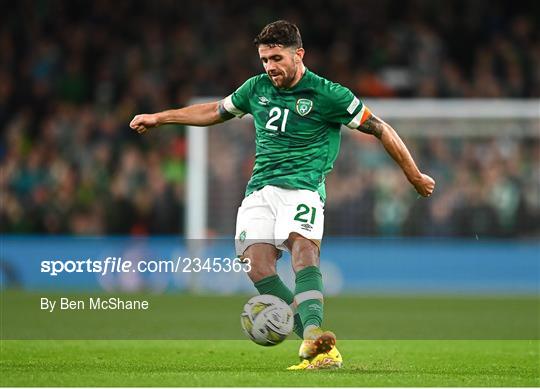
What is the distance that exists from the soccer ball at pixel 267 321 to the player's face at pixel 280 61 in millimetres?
1573

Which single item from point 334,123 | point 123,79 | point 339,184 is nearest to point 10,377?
point 334,123

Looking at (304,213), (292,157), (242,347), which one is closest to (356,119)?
(292,157)

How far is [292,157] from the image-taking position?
9109mm

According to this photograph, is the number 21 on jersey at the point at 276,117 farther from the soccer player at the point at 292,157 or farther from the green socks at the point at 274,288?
the green socks at the point at 274,288

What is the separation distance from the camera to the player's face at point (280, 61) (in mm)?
8914

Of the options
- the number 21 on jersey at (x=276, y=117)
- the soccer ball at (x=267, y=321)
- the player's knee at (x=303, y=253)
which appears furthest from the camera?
the number 21 on jersey at (x=276, y=117)

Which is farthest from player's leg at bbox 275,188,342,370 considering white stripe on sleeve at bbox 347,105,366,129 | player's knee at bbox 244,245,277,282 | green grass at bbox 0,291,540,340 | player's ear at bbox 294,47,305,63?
green grass at bbox 0,291,540,340

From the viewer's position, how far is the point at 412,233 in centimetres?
A: 2047

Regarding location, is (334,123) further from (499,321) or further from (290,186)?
(499,321)

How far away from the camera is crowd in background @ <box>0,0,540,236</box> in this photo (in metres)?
20.5

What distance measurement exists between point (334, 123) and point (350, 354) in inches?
81.3

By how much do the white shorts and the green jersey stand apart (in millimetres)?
76

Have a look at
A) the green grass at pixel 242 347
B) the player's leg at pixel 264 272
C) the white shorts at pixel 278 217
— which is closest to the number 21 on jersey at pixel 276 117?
the white shorts at pixel 278 217

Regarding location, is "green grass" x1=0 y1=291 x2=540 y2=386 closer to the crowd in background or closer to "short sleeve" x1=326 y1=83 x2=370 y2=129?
"short sleeve" x1=326 y1=83 x2=370 y2=129
